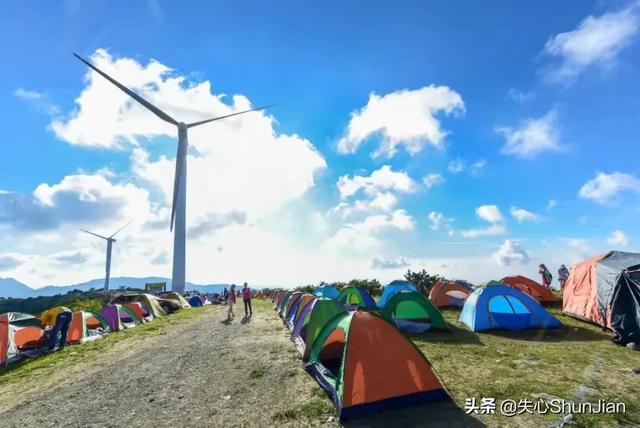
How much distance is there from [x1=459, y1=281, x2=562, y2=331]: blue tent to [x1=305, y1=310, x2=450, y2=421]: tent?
8294 mm

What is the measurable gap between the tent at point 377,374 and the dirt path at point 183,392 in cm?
54

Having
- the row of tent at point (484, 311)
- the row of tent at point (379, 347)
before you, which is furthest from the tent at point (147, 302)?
the row of tent at point (484, 311)

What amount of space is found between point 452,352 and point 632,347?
17.6 feet

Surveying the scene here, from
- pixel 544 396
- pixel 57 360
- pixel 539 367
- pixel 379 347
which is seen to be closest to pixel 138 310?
pixel 57 360

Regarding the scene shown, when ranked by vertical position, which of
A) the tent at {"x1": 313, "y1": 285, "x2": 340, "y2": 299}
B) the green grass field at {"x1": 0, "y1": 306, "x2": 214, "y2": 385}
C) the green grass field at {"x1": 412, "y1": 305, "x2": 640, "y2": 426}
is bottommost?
the green grass field at {"x1": 0, "y1": 306, "x2": 214, "y2": 385}

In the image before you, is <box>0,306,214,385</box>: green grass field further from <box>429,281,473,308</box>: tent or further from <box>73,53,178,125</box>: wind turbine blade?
<box>73,53,178,125</box>: wind turbine blade

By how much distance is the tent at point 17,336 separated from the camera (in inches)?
602

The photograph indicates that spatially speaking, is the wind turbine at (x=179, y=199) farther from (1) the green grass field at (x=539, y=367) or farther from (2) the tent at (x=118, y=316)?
(1) the green grass field at (x=539, y=367)

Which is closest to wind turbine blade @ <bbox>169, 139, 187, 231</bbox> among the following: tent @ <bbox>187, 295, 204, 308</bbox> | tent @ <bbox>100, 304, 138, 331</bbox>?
tent @ <bbox>187, 295, 204, 308</bbox>

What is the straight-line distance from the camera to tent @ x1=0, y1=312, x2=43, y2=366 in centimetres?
1530

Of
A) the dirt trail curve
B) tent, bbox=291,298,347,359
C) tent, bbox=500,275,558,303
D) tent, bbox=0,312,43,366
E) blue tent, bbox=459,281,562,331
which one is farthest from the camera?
tent, bbox=500,275,558,303

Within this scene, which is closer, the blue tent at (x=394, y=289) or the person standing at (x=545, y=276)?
the blue tent at (x=394, y=289)

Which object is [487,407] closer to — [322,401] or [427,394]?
[427,394]

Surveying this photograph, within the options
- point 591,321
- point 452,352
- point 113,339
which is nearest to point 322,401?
point 452,352
